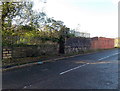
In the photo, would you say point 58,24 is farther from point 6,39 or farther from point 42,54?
point 6,39

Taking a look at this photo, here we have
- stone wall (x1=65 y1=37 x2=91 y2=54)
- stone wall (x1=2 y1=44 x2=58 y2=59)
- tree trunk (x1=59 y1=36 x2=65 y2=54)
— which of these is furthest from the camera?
stone wall (x1=65 y1=37 x2=91 y2=54)

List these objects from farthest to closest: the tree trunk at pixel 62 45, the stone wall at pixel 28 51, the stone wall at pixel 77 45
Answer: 1. the stone wall at pixel 77 45
2. the tree trunk at pixel 62 45
3. the stone wall at pixel 28 51

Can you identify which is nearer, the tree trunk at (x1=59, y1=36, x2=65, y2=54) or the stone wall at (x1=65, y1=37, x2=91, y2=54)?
the tree trunk at (x1=59, y1=36, x2=65, y2=54)

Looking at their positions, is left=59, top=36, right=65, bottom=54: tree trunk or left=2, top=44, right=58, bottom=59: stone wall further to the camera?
left=59, top=36, right=65, bottom=54: tree trunk

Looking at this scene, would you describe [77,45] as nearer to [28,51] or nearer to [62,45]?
[62,45]

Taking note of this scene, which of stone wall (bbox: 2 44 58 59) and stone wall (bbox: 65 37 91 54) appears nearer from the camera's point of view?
stone wall (bbox: 2 44 58 59)

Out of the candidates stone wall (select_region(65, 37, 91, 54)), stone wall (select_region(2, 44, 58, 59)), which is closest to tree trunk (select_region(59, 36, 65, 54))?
stone wall (select_region(65, 37, 91, 54))

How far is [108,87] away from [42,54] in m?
9.60

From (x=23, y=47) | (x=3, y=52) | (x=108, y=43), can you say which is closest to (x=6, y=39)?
(x=3, y=52)

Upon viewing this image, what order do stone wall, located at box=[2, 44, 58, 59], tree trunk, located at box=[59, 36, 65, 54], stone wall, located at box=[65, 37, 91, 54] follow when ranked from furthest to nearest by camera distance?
stone wall, located at box=[65, 37, 91, 54] < tree trunk, located at box=[59, 36, 65, 54] < stone wall, located at box=[2, 44, 58, 59]

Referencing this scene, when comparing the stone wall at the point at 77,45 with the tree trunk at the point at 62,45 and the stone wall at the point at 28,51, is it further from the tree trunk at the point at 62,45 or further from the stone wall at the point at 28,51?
the stone wall at the point at 28,51

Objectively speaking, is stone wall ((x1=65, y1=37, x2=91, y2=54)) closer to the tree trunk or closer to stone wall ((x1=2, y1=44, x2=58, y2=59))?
the tree trunk

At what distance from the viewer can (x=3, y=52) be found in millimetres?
9766

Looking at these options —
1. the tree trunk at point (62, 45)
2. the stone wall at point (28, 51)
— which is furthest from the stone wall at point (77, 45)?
the stone wall at point (28, 51)
